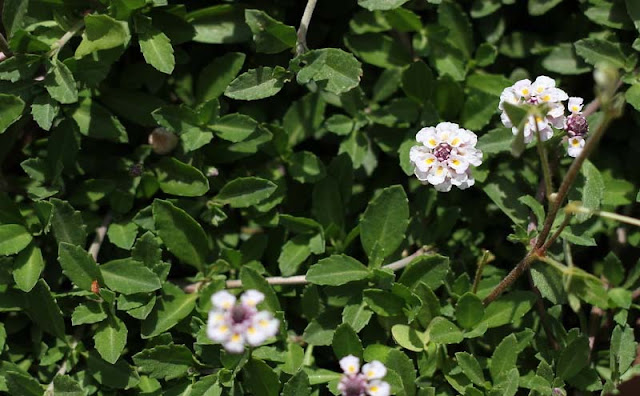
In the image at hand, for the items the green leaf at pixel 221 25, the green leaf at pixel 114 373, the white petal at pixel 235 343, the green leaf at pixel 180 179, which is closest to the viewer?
the white petal at pixel 235 343

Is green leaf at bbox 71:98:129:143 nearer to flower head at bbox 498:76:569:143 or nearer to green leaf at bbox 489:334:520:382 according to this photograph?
flower head at bbox 498:76:569:143

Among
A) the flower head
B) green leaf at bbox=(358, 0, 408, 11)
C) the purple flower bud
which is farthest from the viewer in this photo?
green leaf at bbox=(358, 0, 408, 11)

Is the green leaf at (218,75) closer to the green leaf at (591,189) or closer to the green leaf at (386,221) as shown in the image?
the green leaf at (386,221)

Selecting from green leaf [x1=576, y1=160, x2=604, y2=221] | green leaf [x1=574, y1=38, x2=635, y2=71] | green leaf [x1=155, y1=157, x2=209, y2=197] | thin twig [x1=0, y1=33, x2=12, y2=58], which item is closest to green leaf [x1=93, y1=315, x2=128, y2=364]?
green leaf [x1=155, y1=157, x2=209, y2=197]

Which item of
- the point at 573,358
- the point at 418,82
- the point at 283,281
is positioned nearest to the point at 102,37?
the point at 283,281

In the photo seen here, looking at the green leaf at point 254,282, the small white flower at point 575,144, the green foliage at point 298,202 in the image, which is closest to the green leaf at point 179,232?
the green foliage at point 298,202

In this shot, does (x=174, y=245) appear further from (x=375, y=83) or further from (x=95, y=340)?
(x=375, y=83)
